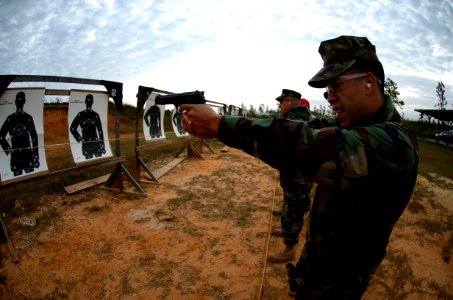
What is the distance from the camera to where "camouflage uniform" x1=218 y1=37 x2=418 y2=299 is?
92 centimetres

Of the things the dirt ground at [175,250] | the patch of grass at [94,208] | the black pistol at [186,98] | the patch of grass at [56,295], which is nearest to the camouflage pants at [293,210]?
the dirt ground at [175,250]

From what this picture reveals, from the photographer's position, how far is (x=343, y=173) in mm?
919

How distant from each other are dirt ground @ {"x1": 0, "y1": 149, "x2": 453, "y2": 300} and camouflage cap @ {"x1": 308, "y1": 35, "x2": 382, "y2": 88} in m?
2.30

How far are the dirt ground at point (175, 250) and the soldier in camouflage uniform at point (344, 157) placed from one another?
1.57 metres

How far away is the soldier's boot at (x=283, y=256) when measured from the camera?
10.8 ft

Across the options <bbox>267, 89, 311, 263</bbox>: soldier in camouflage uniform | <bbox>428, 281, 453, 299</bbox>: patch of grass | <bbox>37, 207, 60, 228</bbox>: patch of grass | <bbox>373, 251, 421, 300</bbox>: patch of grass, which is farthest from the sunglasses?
<bbox>37, 207, 60, 228</bbox>: patch of grass

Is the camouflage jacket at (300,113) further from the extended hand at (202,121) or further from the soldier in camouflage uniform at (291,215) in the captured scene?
the extended hand at (202,121)

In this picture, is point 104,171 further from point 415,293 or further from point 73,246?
point 415,293

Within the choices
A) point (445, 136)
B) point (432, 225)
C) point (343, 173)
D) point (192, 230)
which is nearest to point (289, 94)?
point (192, 230)

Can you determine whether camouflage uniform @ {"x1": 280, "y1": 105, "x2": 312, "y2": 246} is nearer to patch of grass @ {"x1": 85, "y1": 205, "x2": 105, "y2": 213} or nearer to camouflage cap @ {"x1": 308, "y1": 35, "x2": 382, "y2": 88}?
camouflage cap @ {"x1": 308, "y1": 35, "x2": 382, "y2": 88}

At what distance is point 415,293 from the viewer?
2.91m

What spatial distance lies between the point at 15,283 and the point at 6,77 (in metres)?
2.28

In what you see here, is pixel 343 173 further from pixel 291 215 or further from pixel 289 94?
pixel 289 94

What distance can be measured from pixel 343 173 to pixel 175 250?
3055mm
